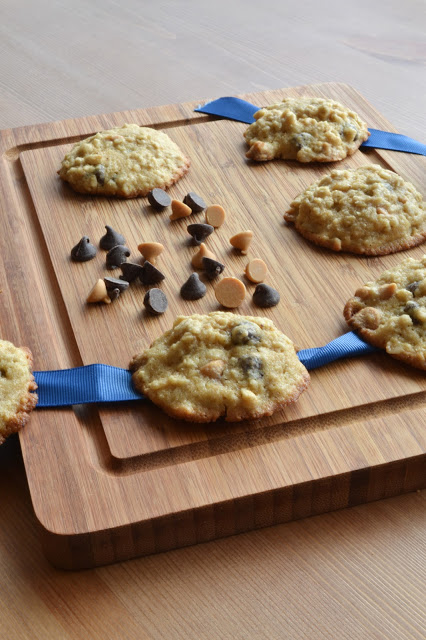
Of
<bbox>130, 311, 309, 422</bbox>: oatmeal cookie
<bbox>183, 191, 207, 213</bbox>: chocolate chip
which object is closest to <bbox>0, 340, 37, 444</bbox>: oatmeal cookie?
<bbox>130, 311, 309, 422</bbox>: oatmeal cookie

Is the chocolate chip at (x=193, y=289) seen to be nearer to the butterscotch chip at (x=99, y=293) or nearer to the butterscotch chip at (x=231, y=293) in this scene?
the butterscotch chip at (x=231, y=293)

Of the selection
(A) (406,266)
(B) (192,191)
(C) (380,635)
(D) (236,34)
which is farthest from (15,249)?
(D) (236,34)

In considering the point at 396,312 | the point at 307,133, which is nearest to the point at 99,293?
the point at 396,312

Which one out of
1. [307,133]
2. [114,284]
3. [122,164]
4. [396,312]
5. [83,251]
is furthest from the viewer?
[307,133]

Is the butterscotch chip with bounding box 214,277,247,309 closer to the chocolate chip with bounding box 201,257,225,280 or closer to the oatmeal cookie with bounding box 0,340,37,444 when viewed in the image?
the chocolate chip with bounding box 201,257,225,280

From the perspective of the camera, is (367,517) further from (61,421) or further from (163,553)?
(61,421)

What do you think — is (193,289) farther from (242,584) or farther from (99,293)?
(242,584)

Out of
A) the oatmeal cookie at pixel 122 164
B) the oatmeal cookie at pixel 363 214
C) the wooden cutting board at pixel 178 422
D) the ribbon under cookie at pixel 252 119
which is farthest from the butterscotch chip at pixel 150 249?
the ribbon under cookie at pixel 252 119
